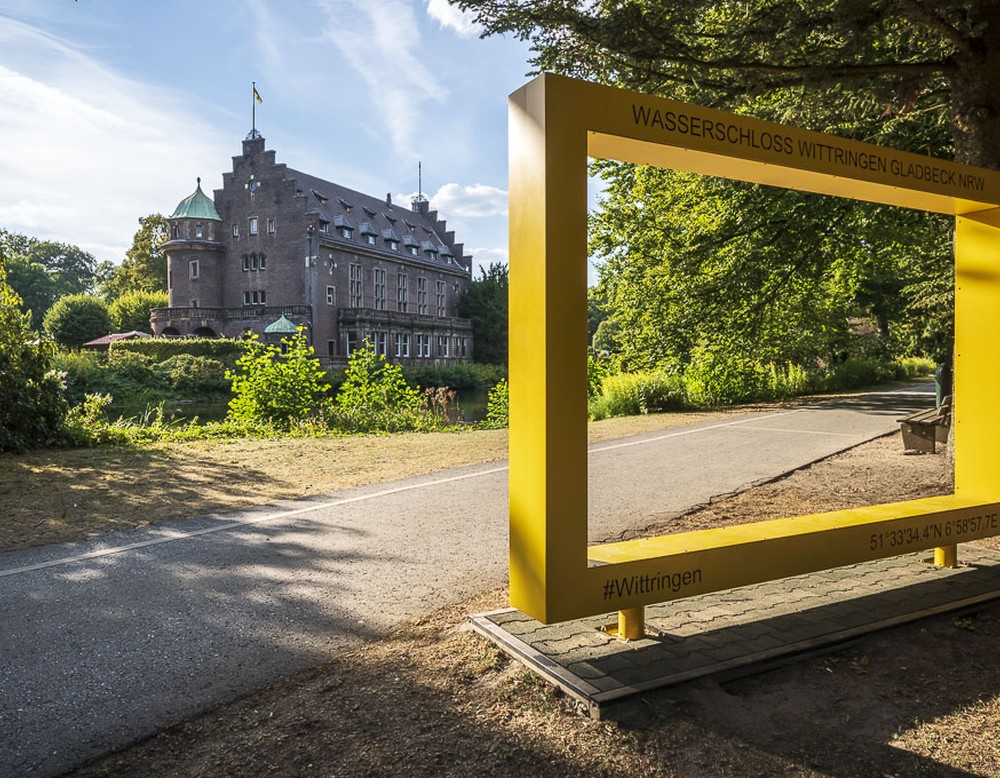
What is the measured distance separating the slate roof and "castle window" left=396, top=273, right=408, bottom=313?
6.43ft

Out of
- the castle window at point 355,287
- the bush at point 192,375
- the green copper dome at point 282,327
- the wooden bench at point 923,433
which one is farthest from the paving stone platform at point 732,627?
the castle window at point 355,287

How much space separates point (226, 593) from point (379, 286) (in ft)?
209

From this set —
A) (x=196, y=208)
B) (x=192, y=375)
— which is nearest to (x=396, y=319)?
(x=196, y=208)

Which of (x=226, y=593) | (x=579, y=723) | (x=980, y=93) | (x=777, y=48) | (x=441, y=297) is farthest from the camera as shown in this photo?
(x=441, y=297)

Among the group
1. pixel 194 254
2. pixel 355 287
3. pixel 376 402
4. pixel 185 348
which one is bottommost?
pixel 376 402

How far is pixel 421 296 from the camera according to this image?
73.6m

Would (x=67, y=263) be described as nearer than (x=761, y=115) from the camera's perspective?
No

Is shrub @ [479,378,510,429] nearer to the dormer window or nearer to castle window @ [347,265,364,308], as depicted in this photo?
castle window @ [347,265,364,308]

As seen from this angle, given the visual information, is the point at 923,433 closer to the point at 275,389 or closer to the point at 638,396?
the point at 638,396

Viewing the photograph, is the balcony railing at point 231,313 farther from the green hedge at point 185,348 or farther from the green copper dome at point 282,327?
the green hedge at point 185,348

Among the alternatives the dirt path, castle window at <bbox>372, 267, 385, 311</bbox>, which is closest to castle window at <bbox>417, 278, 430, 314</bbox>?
castle window at <bbox>372, 267, 385, 311</bbox>

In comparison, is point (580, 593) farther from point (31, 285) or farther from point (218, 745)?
point (31, 285)

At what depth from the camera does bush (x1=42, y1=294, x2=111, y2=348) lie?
5906 centimetres

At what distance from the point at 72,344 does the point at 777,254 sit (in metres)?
61.8
